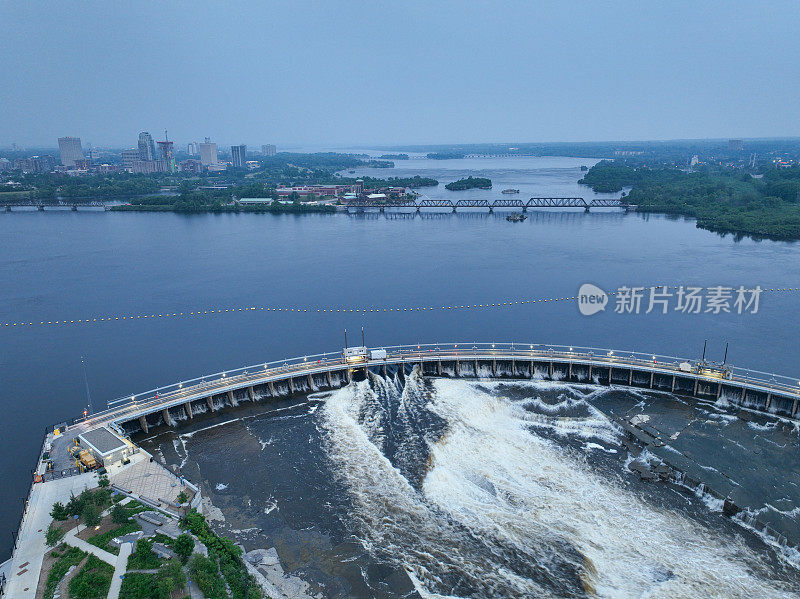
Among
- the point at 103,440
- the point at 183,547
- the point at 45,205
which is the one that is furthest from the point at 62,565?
the point at 45,205

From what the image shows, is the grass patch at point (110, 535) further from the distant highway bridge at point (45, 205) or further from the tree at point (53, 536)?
the distant highway bridge at point (45, 205)

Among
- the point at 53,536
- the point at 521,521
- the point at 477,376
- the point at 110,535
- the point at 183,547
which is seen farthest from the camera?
the point at 477,376

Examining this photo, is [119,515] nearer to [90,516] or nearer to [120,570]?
[90,516]

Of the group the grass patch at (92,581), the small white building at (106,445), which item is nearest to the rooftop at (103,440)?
the small white building at (106,445)

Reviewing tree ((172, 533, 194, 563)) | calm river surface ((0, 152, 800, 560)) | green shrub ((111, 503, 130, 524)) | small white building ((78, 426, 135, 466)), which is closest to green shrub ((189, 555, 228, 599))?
tree ((172, 533, 194, 563))

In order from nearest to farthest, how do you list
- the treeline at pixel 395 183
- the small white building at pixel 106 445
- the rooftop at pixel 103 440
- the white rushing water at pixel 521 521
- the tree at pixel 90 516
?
the white rushing water at pixel 521 521, the tree at pixel 90 516, the small white building at pixel 106 445, the rooftop at pixel 103 440, the treeline at pixel 395 183

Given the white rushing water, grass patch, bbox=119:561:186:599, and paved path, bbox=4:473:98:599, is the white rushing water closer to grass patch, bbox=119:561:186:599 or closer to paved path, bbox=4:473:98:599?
grass patch, bbox=119:561:186:599
